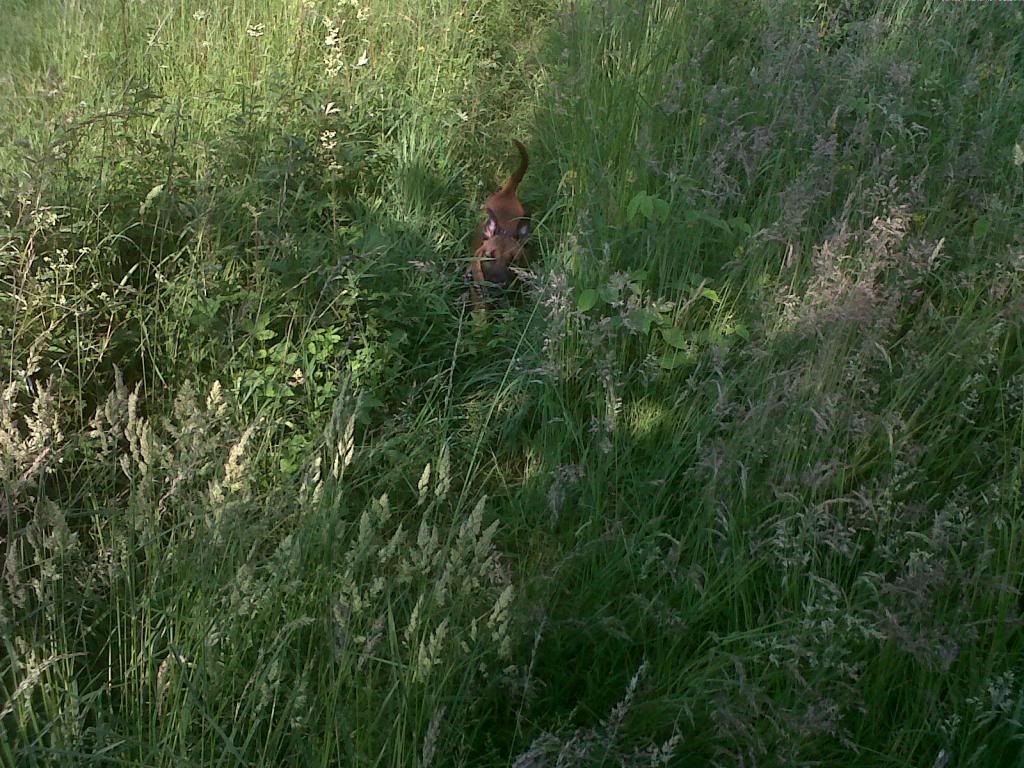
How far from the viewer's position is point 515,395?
2.35m

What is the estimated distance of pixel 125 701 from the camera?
1.42 m

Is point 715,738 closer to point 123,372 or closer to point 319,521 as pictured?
point 319,521

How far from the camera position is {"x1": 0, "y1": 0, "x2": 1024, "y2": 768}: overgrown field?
4.77ft

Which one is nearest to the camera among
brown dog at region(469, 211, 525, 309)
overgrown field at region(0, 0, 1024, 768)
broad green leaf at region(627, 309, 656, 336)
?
overgrown field at region(0, 0, 1024, 768)

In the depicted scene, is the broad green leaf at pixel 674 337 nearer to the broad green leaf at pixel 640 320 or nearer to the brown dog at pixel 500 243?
the broad green leaf at pixel 640 320

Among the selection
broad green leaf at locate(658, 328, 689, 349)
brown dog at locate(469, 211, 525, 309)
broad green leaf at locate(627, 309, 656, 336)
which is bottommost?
brown dog at locate(469, 211, 525, 309)

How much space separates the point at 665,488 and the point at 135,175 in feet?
5.65

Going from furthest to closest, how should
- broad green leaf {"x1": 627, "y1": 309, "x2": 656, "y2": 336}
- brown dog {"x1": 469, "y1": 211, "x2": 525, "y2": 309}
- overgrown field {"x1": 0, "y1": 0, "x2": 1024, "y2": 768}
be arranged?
brown dog {"x1": 469, "y1": 211, "x2": 525, "y2": 309}
broad green leaf {"x1": 627, "y1": 309, "x2": 656, "y2": 336}
overgrown field {"x1": 0, "y1": 0, "x2": 1024, "y2": 768}

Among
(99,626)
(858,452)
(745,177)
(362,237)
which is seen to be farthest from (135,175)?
(858,452)

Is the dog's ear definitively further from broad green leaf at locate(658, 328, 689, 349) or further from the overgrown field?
broad green leaf at locate(658, 328, 689, 349)

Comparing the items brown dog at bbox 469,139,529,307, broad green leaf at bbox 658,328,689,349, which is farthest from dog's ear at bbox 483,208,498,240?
broad green leaf at bbox 658,328,689,349

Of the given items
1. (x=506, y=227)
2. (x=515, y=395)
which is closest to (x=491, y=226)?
(x=506, y=227)

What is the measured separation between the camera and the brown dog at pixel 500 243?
8.93ft

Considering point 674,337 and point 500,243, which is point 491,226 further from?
point 674,337
